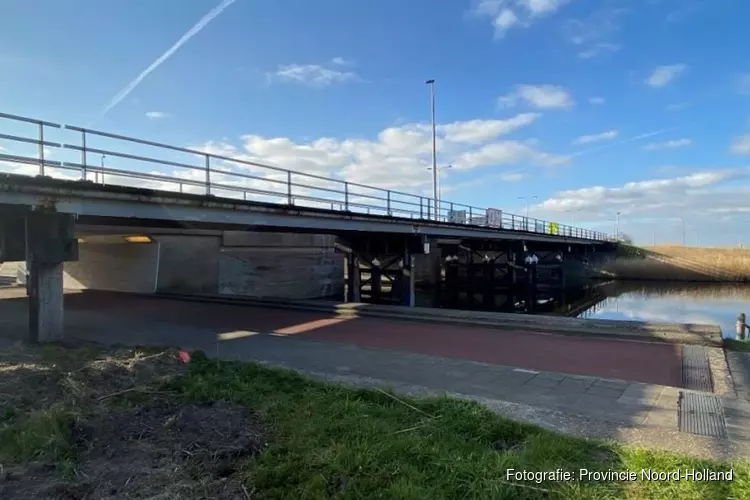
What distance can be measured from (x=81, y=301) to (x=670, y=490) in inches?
819

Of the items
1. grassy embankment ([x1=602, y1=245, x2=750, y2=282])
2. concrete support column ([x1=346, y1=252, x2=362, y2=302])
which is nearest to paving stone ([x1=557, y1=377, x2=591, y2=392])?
concrete support column ([x1=346, y1=252, x2=362, y2=302])

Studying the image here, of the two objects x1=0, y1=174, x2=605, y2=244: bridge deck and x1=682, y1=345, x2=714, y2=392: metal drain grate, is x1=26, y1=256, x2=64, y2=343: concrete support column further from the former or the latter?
x1=682, y1=345, x2=714, y2=392: metal drain grate

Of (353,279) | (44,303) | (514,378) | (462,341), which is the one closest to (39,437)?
(514,378)

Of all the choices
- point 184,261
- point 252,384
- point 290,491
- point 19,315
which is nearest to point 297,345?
point 252,384

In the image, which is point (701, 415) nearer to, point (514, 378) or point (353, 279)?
point (514, 378)

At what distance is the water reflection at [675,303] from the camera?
95.1ft

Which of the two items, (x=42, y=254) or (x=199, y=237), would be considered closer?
(x=42, y=254)

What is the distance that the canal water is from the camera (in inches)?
1179

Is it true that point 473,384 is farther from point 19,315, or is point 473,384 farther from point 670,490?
point 19,315

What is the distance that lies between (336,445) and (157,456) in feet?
4.81

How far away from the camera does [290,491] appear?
3.53m

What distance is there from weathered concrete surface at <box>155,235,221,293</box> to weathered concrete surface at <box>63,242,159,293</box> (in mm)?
442

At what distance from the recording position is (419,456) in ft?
13.1

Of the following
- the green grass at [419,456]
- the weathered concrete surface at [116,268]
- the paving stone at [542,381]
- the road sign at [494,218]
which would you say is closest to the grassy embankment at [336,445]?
the green grass at [419,456]
